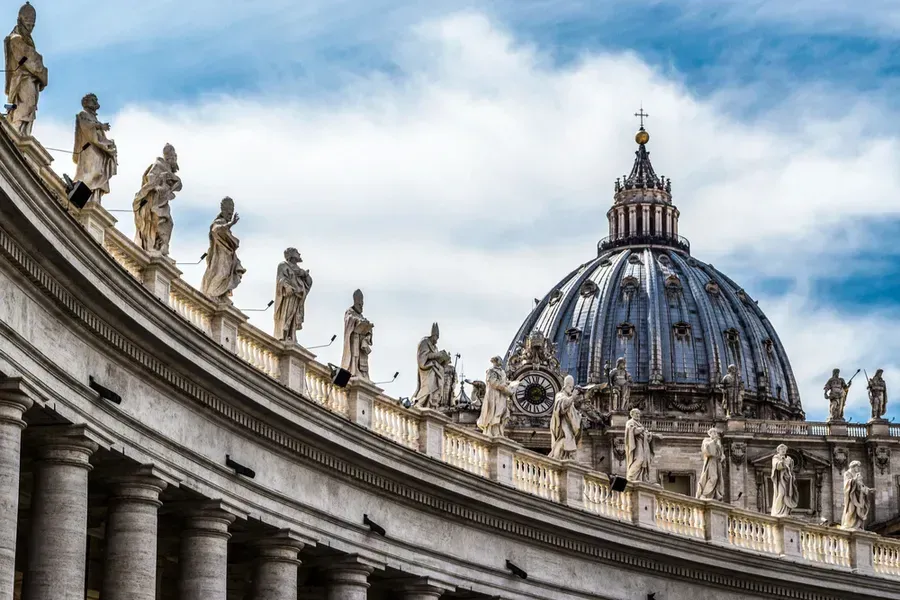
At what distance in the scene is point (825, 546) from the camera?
64.0 m

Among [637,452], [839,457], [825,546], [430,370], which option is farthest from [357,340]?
[839,457]

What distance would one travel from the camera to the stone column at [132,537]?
1523 inches

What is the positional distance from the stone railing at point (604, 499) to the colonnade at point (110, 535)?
1100cm

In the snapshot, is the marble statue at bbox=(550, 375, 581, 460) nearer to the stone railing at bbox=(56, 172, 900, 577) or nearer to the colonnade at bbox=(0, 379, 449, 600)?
the stone railing at bbox=(56, 172, 900, 577)

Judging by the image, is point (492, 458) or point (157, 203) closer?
point (157, 203)

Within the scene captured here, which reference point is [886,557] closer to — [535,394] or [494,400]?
[494,400]

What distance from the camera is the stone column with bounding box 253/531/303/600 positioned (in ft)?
→ 147

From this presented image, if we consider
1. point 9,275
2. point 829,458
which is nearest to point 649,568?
point 9,275

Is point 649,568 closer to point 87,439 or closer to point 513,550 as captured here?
point 513,550

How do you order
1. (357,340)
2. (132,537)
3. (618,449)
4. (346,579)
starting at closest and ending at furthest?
(132,537)
(346,579)
(357,340)
(618,449)

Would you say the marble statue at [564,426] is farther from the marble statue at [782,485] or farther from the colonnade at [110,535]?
the colonnade at [110,535]

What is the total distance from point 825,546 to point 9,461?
114ft

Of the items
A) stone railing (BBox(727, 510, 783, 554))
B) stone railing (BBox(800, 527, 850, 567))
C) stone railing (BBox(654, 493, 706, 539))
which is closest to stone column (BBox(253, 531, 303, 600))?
stone railing (BBox(654, 493, 706, 539))

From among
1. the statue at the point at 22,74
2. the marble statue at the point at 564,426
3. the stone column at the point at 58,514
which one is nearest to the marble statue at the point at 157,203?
the statue at the point at 22,74
